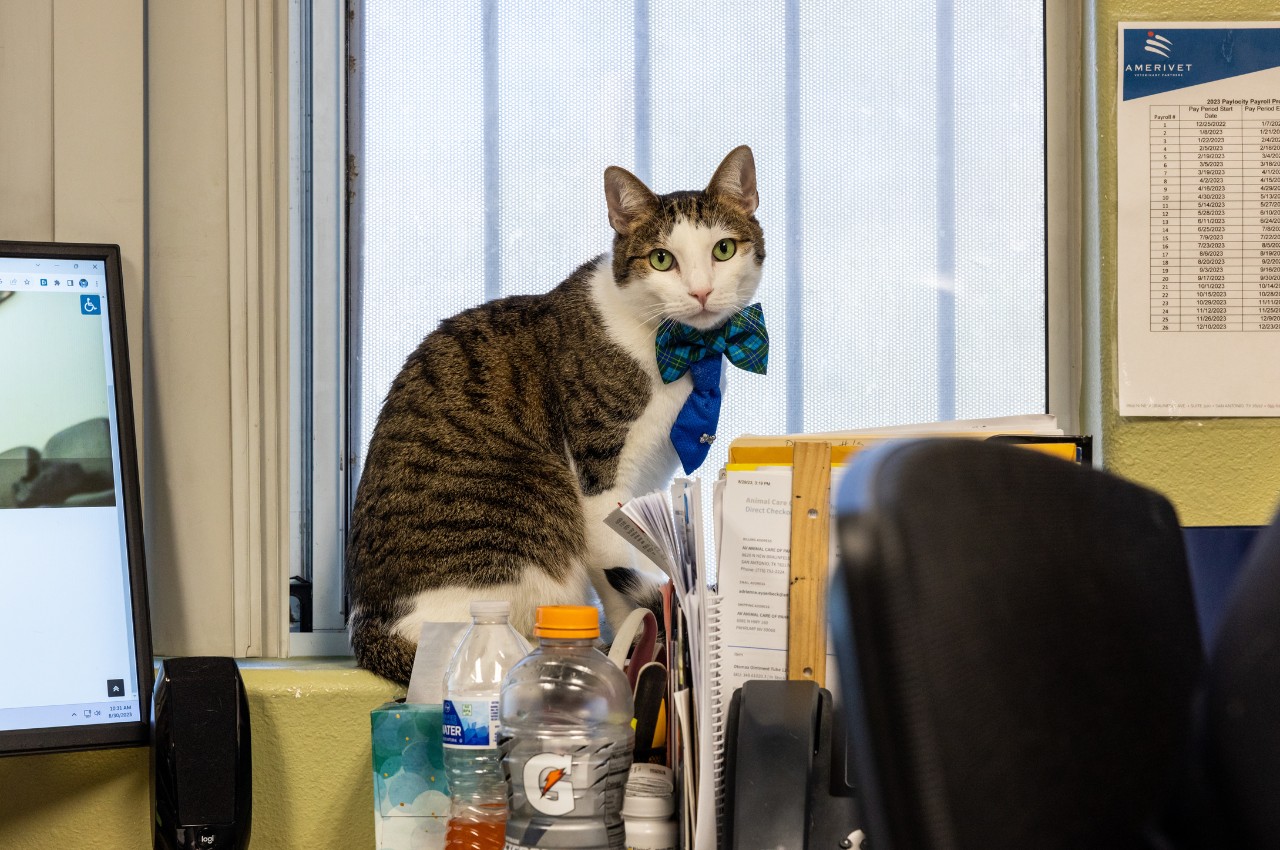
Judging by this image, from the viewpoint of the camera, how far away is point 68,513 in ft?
3.78

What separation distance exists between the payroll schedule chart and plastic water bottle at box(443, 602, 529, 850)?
916 millimetres

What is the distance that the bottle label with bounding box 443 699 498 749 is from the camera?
36.8 inches

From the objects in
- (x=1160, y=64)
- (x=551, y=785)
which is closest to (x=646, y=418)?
(x=551, y=785)

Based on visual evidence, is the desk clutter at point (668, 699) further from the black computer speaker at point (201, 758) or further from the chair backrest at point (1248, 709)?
the chair backrest at point (1248, 709)

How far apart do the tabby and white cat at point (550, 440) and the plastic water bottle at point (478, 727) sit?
195mm

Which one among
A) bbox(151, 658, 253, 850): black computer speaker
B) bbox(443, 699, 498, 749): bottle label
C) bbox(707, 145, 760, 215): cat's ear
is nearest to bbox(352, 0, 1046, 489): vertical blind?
bbox(707, 145, 760, 215): cat's ear

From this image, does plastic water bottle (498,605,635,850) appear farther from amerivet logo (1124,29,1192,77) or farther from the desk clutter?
amerivet logo (1124,29,1192,77)

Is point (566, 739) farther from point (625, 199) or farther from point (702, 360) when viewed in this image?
point (625, 199)

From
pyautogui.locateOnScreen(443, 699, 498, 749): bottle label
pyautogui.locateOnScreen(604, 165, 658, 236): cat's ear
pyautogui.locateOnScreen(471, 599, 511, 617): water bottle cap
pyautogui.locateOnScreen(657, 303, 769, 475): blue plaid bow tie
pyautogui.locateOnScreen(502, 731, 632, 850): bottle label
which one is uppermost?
pyautogui.locateOnScreen(604, 165, 658, 236): cat's ear

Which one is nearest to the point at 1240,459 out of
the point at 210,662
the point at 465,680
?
the point at 465,680

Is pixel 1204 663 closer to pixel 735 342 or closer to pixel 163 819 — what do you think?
pixel 735 342

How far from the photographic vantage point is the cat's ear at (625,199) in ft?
4.33

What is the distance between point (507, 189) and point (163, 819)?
36.5 inches

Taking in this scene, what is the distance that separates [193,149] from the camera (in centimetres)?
135
